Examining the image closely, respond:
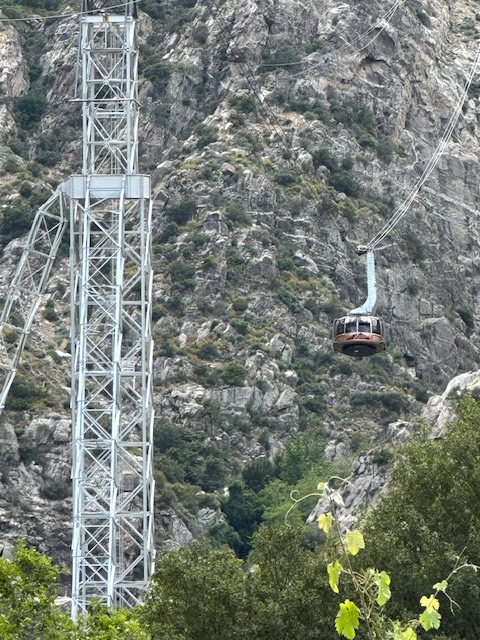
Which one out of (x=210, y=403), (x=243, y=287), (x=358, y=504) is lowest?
(x=358, y=504)

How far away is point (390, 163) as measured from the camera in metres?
138

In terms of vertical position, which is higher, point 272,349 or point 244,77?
point 244,77

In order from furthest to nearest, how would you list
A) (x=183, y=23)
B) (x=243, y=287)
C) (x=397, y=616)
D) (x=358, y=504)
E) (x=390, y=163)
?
(x=183, y=23)
(x=390, y=163)
(x=243, y=287)
(x=358, y=504)
(x=397, y=616)

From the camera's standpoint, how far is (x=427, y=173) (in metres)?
137

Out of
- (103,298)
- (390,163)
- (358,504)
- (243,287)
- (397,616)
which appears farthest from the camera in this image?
(390,163)

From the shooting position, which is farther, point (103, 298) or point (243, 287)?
point (243, 287)

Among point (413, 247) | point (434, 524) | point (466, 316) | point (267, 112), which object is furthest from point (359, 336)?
point (267, 112)

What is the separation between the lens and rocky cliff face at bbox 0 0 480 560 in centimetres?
11512

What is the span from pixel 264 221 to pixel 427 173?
13.4m

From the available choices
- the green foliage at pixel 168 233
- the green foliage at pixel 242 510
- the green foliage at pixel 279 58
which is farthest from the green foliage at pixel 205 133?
→ the green foliage at pixel 242 510

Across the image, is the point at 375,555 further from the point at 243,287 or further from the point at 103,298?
the point at 243,287

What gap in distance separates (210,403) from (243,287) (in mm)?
10462

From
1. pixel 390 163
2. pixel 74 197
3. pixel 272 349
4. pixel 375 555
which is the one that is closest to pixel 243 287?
pixel 272 349

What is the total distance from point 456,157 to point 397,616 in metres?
92.0
